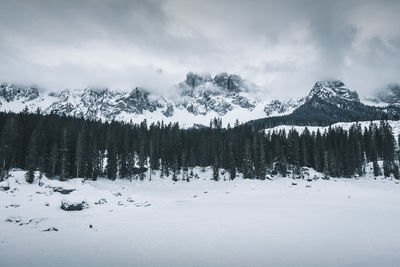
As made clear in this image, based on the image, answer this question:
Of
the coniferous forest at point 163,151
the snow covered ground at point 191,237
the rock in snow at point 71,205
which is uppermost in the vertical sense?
the coniferous forest at point 163,151

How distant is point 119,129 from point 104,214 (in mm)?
79327

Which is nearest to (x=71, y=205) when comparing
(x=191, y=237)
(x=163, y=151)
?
(x=191, y=237)

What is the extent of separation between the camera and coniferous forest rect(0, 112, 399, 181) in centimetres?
6400

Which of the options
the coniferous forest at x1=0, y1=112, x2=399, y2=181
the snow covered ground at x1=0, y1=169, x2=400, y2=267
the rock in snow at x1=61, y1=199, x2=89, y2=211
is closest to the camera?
the snow covered ground at x1=0, y1=169, x2=400, y2=267

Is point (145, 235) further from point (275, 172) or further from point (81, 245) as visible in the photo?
point (275, 172)

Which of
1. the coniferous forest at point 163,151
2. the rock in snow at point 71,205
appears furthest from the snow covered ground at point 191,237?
the coniferous forest at point 163,151

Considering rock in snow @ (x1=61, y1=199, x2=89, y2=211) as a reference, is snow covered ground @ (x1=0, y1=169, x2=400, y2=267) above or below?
below

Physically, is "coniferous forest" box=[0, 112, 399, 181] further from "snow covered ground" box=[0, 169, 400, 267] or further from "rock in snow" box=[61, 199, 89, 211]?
"snow covered ground" box=[0, 169, 400, 267]

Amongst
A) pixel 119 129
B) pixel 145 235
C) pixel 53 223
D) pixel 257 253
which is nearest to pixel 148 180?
pixel 119 129

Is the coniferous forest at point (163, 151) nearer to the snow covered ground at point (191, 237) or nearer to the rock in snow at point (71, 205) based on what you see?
the rock in snow at point (71, 205)

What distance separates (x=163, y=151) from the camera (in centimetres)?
9319

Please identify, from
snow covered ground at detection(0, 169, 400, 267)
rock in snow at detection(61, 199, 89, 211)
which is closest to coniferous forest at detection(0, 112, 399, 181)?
rock in snow at detection(61, 199, 89, 211)

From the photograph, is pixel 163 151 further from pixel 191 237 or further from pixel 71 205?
pixel 191 237

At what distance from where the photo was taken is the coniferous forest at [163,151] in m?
64.0
